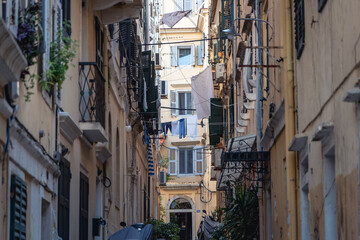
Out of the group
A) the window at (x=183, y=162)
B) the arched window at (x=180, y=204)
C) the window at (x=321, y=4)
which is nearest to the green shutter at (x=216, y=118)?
the window at (x=183, y=162)

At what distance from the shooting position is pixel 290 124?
1285 centimetres

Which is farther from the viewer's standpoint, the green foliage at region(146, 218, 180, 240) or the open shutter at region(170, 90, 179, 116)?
the open shutter at region(170, 90, 179, 116)

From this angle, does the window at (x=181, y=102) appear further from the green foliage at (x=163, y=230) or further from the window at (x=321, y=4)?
the window at (x=321, y=4)

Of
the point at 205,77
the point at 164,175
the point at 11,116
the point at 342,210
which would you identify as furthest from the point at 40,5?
the point at 164,175

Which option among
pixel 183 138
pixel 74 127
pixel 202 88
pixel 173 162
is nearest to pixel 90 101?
pixel 74 127

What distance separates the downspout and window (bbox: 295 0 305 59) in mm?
493

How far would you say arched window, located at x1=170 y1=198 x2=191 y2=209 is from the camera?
2003 inches

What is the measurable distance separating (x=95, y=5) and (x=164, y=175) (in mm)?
29862

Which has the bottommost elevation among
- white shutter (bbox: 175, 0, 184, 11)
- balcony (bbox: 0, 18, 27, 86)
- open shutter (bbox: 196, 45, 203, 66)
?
balcony (bbox: 0, 18, 27, 86)

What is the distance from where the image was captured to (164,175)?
4703cm

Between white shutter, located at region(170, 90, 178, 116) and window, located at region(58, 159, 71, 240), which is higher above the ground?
white shutter, located at region(170, 90, 178, 116)

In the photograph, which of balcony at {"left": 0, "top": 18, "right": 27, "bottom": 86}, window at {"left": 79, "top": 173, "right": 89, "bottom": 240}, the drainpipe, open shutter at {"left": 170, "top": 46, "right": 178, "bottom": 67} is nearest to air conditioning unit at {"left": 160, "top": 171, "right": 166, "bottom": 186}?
open shutter at {"left": 170, "top": 46, "right": 178, "bottom": 67}

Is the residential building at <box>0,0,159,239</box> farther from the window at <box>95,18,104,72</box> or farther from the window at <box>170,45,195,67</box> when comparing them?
the window at <box>170,45,195,67</box>

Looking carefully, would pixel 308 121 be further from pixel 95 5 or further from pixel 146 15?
pixel 146 15
